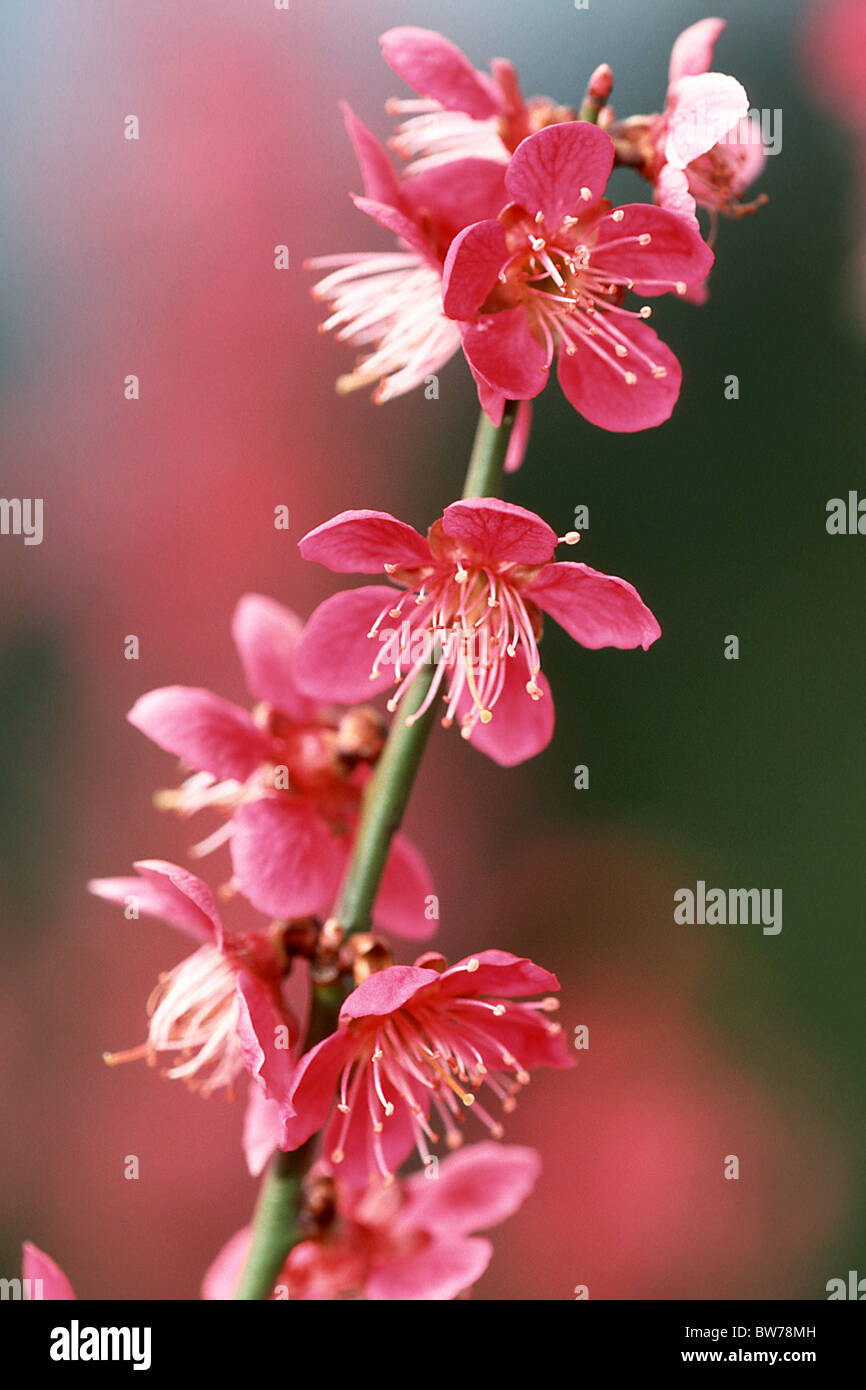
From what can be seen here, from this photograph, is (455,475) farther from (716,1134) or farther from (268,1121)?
(268,1121)

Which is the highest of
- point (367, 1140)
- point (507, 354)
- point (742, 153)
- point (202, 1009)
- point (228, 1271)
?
point (742, 153)

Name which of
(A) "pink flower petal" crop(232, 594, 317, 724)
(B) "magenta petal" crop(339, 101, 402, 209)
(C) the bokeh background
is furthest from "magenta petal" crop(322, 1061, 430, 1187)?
(C) the bokeh background

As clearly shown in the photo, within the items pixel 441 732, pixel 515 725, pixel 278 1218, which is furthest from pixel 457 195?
pixel 441 732

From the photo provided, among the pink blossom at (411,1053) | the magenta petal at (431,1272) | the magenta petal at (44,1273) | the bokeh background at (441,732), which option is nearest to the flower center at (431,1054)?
the pink blossom at (411,1053)

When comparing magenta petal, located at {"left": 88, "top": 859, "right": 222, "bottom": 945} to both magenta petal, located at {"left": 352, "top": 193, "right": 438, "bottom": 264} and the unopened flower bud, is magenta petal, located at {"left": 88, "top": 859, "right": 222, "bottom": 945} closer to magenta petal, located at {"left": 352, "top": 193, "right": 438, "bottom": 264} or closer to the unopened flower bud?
the unopened flower bud

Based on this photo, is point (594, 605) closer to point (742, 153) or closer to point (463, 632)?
point (463, 632)

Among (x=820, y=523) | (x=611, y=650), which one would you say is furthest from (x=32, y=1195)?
(x=820, y=523)
